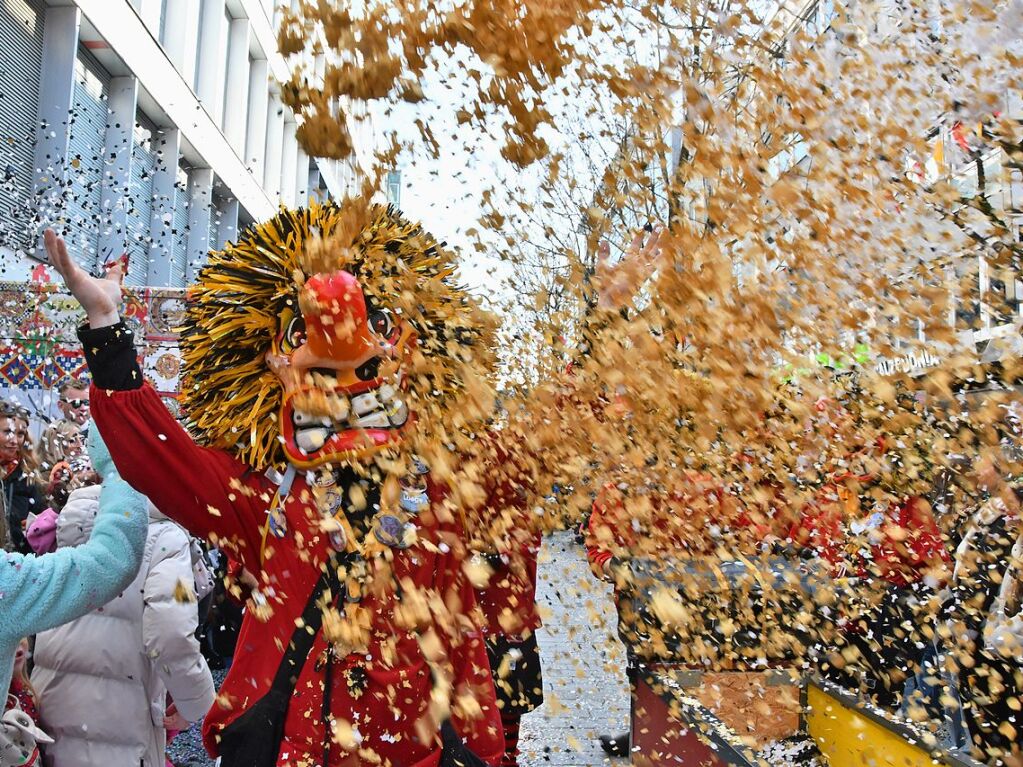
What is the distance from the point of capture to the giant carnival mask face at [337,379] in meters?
2.04

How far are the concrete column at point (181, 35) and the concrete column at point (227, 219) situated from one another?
8.09 feet

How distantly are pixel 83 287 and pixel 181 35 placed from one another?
1169cm

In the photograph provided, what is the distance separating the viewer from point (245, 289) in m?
2.22

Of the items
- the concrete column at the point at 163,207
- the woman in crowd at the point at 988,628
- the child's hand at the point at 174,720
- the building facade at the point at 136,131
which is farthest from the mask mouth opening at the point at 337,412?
the concrete column at the point at 163,207

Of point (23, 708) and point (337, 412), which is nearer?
point (337, 412)

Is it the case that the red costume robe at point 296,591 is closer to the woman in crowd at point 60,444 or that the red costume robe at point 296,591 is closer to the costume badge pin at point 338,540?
the costume badge pin at point 338,540

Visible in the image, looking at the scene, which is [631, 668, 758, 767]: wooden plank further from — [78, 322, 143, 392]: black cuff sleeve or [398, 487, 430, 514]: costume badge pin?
[78, 322, 143, 392]: black cuff sleeve

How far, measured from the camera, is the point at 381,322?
2.22 meters

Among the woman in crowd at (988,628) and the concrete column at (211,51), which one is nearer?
the woman in crowd at (988,628)

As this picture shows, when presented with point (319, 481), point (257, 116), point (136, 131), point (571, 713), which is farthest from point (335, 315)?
point (257, 116)

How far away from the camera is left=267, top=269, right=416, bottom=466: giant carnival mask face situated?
2037 mm

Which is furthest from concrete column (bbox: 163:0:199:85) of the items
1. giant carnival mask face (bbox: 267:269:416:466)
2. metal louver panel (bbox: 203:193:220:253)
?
giant carnival mask face (bbox: 267:269:416:466)

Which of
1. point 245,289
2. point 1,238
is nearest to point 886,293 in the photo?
point 245,289

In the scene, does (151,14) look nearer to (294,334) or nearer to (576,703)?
(576,703)
